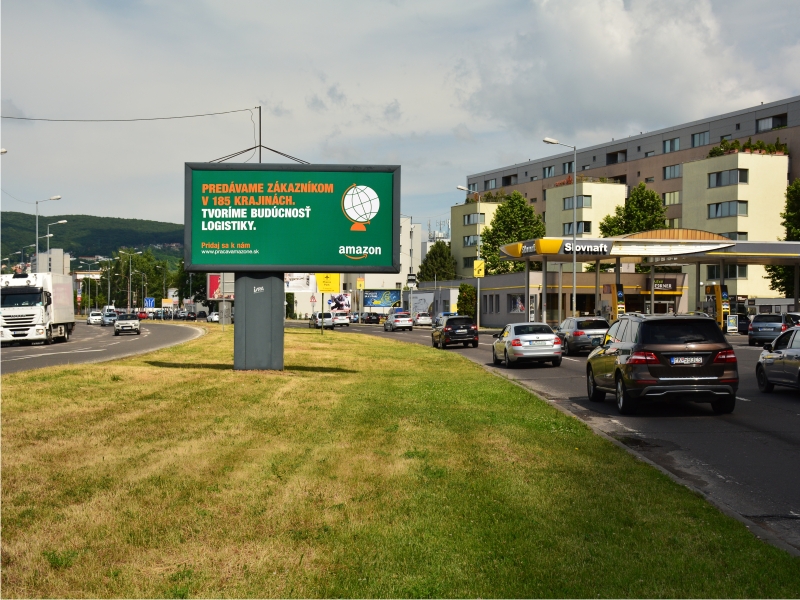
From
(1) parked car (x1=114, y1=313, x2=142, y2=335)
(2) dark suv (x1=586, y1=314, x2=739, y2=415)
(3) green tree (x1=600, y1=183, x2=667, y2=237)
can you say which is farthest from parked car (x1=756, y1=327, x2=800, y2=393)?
(3) green tree (x1=600, y1=183, x2=667, y2=237)

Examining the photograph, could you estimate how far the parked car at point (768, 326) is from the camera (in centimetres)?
4119

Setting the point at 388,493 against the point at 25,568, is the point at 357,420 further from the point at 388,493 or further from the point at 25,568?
the point at 25,568

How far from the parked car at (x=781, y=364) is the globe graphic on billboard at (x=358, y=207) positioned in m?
10.3

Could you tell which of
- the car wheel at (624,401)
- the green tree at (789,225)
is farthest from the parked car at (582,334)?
the green tree at (789,225)

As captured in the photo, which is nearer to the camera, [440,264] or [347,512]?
[347,512]

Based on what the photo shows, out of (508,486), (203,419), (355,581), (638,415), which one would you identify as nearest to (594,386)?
(638,415)

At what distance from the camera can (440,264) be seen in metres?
116

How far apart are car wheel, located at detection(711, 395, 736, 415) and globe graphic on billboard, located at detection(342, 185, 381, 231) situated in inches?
410

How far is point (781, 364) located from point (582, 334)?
1506cm

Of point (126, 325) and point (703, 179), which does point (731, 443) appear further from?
point (703, 179)

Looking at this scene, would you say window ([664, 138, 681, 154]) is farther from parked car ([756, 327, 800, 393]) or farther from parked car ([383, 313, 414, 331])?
parked car ([756, 327, 800, 393])

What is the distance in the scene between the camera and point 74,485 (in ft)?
26.4

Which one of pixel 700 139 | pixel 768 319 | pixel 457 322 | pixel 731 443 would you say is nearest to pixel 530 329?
pixel 457 322

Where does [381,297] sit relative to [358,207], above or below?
below
